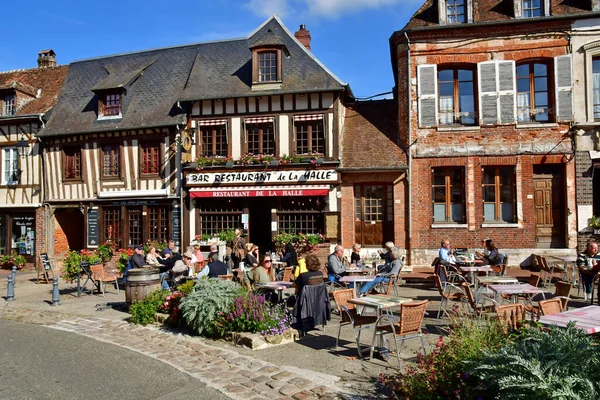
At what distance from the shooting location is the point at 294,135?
1658 cm

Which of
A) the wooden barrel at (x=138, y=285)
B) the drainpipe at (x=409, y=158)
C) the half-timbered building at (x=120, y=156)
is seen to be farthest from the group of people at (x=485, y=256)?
the half-timbered building at (x=120, y=156)

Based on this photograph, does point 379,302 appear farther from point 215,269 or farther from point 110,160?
point 110,160

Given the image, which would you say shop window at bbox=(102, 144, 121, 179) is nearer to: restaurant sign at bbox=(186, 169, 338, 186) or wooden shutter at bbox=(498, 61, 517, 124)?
restaurant sign at bbox=(186, 169, 338, 186)

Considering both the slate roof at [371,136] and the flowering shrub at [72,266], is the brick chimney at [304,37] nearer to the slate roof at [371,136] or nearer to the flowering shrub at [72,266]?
the slate roof at [371,136]

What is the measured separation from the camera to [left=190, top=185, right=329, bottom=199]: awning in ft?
52.3

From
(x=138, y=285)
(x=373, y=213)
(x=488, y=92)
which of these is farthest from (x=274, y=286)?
(x=488, y=92)

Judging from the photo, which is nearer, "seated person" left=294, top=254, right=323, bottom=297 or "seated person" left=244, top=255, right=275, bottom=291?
"seated person" left=294, top=254, right=323, bottom=297

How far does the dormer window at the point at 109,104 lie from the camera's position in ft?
61.9

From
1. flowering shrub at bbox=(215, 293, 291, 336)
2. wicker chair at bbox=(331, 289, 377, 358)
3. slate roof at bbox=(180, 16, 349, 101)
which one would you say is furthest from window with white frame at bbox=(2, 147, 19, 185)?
wicker chair at bbox=(331, 289, 377, 358)

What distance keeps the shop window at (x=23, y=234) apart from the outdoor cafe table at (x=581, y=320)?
19.4m

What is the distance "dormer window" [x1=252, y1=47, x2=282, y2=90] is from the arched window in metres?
7.59

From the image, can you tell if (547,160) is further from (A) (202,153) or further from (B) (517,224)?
(A) (202,153)

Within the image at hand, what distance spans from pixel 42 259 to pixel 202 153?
19.9 feet

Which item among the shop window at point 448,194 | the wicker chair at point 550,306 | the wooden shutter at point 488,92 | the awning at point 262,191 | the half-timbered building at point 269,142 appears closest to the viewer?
the wicker chair at point 550,306
